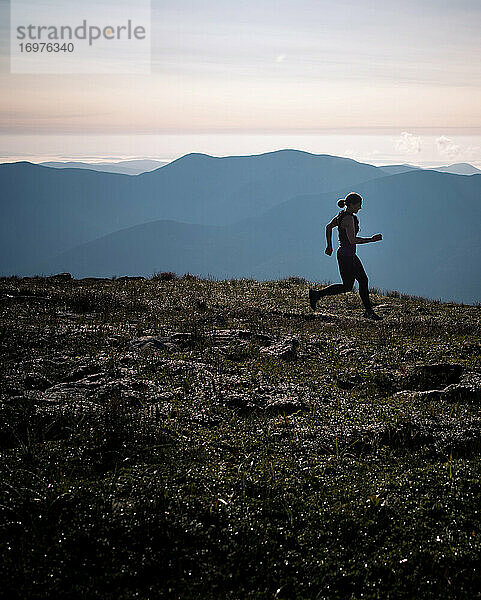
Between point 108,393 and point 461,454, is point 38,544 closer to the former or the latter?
point 108,393

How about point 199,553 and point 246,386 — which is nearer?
point 199,553

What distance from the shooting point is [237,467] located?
521 centimetres

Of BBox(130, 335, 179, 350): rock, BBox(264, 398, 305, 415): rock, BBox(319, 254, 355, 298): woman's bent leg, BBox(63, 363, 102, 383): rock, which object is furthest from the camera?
BBox(319, 254, 355, 298): woman's bent leg

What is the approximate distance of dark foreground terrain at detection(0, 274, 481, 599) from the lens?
3.91m

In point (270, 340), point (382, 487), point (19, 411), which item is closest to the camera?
point (382, 487)

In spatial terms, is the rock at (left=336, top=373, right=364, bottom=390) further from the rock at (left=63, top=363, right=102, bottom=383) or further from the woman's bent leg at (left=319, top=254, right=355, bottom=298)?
→ the woman's bent leg at (left=319, top=254, right=355, bottom=298)

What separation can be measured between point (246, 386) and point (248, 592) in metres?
3.90

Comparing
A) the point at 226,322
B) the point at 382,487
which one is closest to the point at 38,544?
the point at 382,487

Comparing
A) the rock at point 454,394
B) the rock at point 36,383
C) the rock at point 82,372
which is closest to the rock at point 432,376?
the rock at point 454,394

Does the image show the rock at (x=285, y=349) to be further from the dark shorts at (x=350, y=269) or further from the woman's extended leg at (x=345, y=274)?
the dark shorts at (x=350, y=269)

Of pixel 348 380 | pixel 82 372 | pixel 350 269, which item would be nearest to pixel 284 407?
pixel 348 380

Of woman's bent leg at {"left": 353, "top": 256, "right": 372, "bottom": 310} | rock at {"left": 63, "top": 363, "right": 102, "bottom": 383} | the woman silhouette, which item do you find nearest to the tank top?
the woman silhouette

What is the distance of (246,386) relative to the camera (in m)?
7.55

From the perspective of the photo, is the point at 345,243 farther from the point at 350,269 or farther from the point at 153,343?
the point at 153,343
